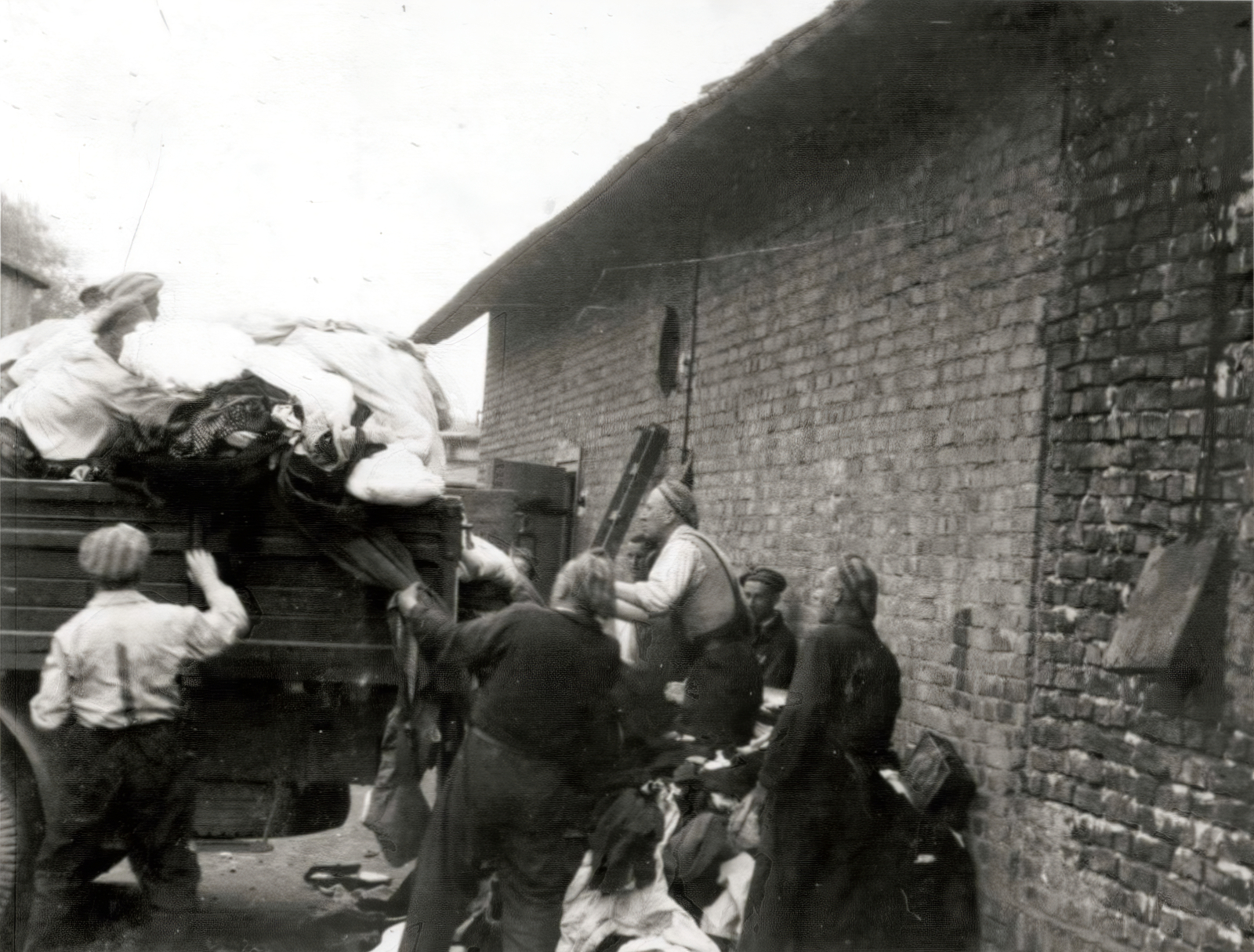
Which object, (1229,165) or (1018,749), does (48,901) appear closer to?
(1018,749)

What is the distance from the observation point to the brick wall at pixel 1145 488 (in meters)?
3.62

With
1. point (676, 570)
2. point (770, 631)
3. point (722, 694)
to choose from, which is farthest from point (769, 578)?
point (676, 570)

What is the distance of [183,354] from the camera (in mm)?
4238

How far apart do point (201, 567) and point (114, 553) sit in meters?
0.29

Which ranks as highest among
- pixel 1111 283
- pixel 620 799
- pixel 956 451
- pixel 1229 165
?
pixel 1229 165

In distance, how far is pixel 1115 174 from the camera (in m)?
4.32

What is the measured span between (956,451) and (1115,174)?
1.36 meters

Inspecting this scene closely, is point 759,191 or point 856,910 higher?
point 759,191

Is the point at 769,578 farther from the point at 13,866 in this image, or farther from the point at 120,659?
the point at 13,866

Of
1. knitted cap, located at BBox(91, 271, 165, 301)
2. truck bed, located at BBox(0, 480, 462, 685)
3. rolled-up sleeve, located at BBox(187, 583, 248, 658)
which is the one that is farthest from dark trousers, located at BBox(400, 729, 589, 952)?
knitted cap, located at BBox(91, 271, 165, 301)

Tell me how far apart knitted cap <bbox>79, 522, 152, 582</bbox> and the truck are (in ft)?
0.55

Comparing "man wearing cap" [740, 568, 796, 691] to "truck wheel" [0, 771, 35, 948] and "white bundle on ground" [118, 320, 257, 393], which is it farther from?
"truck wheel" [0, 771, 35, 948]

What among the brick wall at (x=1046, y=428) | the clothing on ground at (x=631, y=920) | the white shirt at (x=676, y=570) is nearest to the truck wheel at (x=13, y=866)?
the clothing on ground at (x=631, y=920)

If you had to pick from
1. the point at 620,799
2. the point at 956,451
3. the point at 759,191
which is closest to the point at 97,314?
the point at 620,799
